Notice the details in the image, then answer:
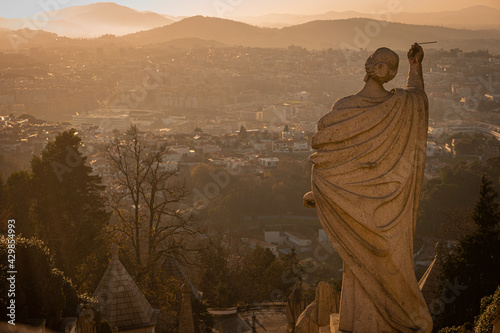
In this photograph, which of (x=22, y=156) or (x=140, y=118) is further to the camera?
(x=140, y=118)

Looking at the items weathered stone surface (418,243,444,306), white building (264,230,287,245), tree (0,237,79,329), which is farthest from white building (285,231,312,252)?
tree (0,237,79,329)

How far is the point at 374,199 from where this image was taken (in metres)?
2.98

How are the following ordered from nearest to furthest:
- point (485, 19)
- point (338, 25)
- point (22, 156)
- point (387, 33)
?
point (22, 156) < point (485, 19) < point (387, 33) < point (338, 25)

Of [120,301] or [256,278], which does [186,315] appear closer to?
[120,301]

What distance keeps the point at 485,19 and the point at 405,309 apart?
50991 mm

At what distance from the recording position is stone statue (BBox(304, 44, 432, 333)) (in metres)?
2.98

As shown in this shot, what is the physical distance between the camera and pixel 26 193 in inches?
634

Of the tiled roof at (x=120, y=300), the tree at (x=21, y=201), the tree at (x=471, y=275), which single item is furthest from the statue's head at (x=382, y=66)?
the tree at (x=21, y=201)

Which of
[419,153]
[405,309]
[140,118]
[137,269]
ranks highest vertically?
[419,153]

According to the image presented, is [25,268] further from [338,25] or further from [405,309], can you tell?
[338,25]

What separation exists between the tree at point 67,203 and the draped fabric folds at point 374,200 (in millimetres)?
10918

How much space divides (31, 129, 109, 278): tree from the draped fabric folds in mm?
10918

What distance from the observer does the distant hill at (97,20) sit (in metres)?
102

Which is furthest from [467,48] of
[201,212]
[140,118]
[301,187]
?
[201,212]
